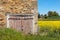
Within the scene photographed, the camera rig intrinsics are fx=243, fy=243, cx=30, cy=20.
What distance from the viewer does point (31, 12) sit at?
1702cm

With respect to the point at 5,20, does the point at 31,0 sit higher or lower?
higher

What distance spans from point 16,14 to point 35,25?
1617 millimetres

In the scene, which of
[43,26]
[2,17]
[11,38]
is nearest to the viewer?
[11,38]

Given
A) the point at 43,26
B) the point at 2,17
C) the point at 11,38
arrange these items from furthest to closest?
the point at 43,26
the point at 2,17
the point at 11,38

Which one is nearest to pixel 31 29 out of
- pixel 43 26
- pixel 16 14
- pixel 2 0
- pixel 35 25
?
pixel 35 25

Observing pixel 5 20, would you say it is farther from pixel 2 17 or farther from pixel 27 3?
pixel 27 3

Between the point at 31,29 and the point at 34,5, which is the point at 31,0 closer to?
the point at 34,5

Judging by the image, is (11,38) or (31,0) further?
(31,0)

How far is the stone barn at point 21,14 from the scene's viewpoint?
54.5ft

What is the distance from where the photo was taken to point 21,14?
16.9m

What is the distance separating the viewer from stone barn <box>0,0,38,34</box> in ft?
54.5

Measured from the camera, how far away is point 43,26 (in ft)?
84.5

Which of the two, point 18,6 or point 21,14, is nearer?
point 18,6

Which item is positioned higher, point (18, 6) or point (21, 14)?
point (18, 6)
